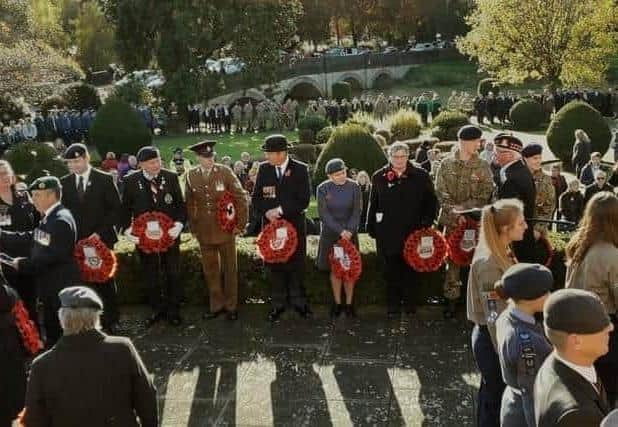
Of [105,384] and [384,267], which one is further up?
[105,384]

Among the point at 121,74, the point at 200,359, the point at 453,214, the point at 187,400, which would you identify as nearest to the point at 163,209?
the point at 200,359

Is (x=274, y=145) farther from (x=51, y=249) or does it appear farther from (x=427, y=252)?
(x=51, y=249)

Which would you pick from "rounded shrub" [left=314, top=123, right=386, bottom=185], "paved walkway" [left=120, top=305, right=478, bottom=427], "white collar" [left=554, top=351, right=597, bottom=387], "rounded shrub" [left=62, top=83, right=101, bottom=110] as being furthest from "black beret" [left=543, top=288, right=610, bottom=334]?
"rounded shrub" [left=62, top=83, right=101, bottom=110]

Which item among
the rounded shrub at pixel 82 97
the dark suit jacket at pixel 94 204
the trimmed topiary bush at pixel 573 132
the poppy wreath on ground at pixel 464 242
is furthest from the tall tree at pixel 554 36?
the dark suit jacket at pixel 94 204

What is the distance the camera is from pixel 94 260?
7.34 metres

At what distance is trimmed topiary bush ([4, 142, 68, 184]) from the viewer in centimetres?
1656

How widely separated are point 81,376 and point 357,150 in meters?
12.6

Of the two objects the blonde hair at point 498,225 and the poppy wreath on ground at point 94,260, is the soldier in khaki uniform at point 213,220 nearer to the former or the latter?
the poppy wreath on ground at point 94,260

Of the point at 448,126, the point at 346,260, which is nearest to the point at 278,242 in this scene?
the point at 346,260

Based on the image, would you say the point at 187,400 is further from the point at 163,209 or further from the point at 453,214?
the point at 453,214

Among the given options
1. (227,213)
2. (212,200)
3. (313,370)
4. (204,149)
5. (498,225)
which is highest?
(204,149)

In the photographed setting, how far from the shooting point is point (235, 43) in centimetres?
3941

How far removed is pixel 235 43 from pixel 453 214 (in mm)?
33635

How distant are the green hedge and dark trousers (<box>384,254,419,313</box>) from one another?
0.36 ft
